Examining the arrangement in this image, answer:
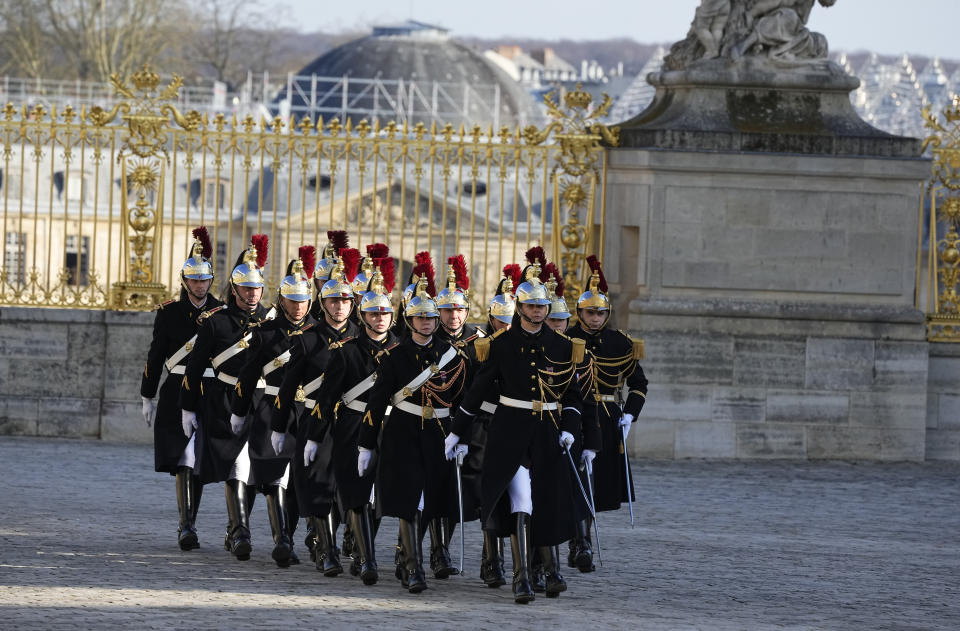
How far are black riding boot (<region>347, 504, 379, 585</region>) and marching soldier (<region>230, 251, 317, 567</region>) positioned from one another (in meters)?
0.48

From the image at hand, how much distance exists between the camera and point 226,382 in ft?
32.6

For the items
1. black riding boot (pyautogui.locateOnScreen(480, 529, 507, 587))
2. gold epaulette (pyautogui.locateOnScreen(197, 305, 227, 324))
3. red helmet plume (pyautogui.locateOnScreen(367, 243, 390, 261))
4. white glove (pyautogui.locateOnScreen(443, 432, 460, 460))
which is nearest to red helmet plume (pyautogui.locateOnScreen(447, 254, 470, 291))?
red helmet plume (pyautogui.locateOnScreen(367, 243, 390, 261))

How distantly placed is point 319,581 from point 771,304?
609 cm

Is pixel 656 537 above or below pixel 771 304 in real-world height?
below

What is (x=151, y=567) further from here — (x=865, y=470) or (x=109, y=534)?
(x=865, y=470)

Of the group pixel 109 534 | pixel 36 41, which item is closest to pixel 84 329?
pixel 109 534

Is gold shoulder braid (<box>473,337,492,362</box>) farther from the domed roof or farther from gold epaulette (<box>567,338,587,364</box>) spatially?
the domed roof

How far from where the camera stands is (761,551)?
10.4 m

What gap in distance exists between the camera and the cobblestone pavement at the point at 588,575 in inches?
321

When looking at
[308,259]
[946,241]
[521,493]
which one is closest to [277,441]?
[308,259]

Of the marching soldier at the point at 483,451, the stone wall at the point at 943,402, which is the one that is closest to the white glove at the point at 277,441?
the marching soldier at the point at 483,451

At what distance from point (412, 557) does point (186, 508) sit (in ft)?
5.16

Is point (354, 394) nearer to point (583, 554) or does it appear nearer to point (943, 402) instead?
point (583, 554)

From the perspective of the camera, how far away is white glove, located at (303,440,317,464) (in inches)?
364
